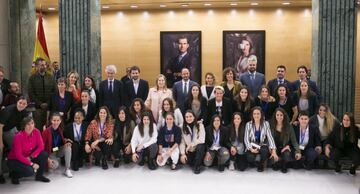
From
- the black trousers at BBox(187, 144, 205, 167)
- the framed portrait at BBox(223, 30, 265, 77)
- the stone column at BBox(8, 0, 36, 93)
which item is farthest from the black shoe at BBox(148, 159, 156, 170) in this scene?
the framed portrait at BBox(223, 30, 265, 77)

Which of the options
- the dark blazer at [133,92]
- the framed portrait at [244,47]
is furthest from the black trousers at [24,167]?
the framed portrait at [244,47]

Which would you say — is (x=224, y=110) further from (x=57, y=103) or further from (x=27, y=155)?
(x=27, y=155)

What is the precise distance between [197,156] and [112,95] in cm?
211

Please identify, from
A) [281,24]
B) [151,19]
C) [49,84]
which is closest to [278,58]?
[281,24]

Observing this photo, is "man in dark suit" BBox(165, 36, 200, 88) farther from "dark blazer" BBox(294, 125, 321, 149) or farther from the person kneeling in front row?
the person kneeling in front row

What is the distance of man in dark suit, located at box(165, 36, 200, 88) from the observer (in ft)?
46.9

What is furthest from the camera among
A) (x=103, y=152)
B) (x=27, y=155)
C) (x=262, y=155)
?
(x=103, y=152)

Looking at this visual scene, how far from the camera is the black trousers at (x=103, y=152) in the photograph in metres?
8.21

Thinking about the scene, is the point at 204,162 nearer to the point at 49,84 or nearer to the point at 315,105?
the point at 315,105

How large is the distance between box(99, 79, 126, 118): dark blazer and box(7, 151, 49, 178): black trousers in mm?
1889

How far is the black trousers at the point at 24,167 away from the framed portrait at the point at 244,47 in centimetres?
800

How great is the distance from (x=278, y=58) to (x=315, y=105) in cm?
591

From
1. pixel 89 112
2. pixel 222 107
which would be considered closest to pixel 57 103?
pixel 89 112

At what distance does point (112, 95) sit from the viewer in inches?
346
